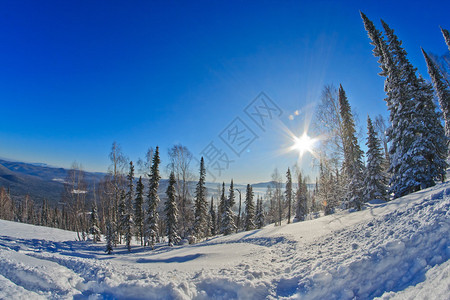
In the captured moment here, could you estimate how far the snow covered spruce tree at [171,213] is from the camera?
2803 centimetres

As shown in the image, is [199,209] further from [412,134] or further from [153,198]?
[412,134]

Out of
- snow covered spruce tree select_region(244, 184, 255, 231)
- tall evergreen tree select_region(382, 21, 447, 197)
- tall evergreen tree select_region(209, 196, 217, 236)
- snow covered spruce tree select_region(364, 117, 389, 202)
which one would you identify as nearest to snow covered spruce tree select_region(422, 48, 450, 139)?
snow covered spruce tree select_region(364, 117, 389, 202)

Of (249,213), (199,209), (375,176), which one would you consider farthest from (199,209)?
(375,176)

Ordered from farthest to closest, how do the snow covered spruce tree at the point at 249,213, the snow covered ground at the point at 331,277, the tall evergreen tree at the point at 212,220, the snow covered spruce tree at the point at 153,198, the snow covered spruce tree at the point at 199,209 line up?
1. the tall evergreen tree at the point at 212,220
2. the snow covered spruce tree at the point at 249,213
3. the snow covered spruce tree at the point at 199,209
4. the snow covered spruce tree at the point at 153,198
5. the snow covered ground at the point at 331,277

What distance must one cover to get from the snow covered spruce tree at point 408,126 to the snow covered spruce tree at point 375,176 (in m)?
7.55

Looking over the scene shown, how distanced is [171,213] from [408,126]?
2742 cm

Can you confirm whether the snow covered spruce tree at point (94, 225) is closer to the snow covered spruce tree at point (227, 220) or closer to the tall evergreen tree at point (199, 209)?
the tall evergreen tree at point (199, 209)

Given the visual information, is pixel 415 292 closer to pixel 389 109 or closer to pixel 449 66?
pixel 389 109

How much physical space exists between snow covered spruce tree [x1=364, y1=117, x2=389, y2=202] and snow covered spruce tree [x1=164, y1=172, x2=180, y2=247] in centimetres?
2378

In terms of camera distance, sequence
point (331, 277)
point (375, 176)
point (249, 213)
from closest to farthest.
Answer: point (331, 277) → point (375, 176) → point (249, 213)

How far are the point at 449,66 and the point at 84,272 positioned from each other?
38.3 metres

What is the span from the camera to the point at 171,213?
28.4 m

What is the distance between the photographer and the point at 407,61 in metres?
14.1

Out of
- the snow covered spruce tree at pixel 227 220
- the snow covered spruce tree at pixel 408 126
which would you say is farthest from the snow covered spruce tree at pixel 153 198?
the snow covered spruce tree at pixel 408 126
